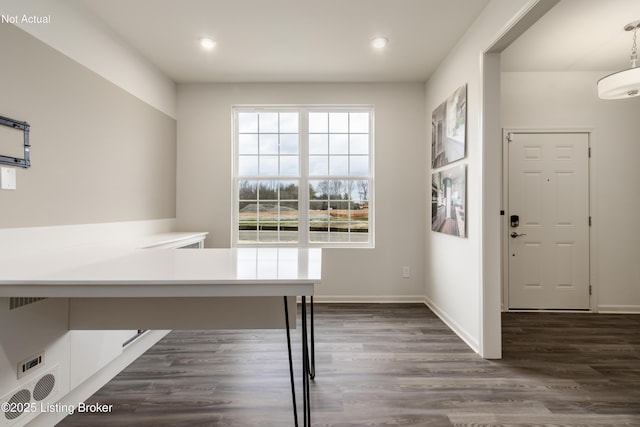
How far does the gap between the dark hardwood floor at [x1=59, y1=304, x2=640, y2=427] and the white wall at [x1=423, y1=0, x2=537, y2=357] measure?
23 cm

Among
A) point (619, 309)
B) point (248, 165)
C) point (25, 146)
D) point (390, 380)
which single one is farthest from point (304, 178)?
point (619, 309)

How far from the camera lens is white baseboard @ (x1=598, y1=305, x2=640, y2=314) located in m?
3.57

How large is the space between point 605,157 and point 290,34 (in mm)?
3629

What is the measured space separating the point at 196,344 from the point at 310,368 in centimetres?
113

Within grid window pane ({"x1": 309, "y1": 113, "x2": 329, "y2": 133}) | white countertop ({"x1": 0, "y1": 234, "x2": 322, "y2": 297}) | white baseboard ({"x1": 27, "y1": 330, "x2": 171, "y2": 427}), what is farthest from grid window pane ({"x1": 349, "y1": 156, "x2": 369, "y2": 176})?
white baseboard ({"x1": 27, "y1": 330, "x2": 171, "y2": 427})

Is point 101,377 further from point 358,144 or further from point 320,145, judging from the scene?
point 358,144

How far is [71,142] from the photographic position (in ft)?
7.45

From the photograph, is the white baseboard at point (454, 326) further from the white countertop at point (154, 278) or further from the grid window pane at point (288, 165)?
the grid window pane at point (288, 165)

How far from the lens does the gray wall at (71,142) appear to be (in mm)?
1855

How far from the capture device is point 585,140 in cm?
361

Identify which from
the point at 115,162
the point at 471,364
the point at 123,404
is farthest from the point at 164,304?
the point at 471,364

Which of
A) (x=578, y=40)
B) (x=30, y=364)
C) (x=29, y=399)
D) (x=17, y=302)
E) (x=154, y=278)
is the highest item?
(x=578, y=40)

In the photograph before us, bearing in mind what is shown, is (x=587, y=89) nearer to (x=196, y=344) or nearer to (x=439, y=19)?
(x=439, y=19)

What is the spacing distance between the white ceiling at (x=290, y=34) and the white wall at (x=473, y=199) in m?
0.19
